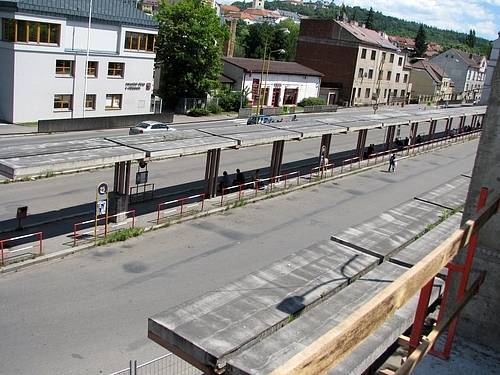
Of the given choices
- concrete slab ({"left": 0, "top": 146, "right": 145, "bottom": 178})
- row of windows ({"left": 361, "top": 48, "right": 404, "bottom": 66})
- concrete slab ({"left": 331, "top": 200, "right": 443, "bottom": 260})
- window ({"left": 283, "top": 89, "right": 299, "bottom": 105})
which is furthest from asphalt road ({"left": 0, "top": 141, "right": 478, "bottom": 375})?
row of windows ({"left": 361, "top": 48, "right": 404, "bottom": 66})

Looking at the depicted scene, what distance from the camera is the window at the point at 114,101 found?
4662 cm

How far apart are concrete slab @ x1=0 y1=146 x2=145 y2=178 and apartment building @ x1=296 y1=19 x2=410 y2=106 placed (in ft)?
190

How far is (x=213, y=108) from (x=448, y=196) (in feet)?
117

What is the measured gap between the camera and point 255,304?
11.1m

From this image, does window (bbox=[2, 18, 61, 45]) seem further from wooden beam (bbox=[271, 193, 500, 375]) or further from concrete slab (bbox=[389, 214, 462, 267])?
wooden beam (bbox=[271, 193, 500, 375])

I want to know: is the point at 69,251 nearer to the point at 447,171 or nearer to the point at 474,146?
the point at 447,171

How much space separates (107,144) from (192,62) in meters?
33.4

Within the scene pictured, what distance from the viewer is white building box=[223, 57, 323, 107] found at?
201 feet

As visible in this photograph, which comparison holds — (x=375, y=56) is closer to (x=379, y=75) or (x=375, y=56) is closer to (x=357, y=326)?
(x=379, y=75)

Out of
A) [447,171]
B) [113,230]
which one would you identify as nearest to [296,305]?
[113,230]

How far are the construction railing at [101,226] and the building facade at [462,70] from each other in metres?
104

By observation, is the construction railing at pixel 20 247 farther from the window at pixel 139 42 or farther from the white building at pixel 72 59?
the window at pixel 139 42

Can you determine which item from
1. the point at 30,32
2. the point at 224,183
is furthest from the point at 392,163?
the point at 30,32

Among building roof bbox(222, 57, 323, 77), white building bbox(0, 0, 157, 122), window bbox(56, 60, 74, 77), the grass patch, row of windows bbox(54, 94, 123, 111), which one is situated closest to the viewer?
the grass patch
